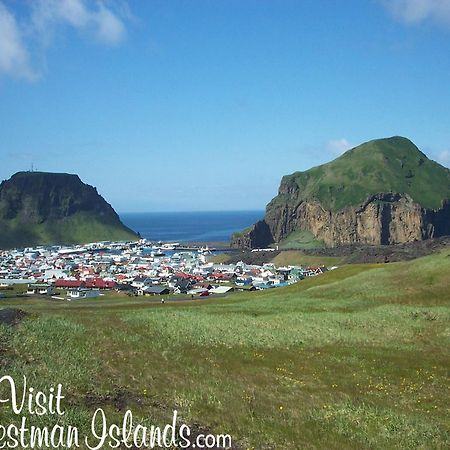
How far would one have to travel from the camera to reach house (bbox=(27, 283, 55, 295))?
407ft

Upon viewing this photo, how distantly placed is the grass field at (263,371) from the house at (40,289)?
9658cm

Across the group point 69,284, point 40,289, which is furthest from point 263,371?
point 69,284

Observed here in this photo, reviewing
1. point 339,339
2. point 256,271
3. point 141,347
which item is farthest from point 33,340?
point 256,271

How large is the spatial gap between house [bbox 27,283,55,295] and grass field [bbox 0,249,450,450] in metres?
96.6

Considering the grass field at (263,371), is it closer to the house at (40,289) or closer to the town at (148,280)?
the town at (148,280)

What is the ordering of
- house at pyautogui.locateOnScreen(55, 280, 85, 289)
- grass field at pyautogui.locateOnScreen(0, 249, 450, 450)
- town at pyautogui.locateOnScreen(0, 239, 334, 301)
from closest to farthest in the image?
grass field at pyautogui.locateOnScreen(0, 249, 450, 450)
town at pyautogui.locateOnScreen(0, 239, 334, 301)
house at pyautogui.locateOnScreen(55, 280, 85, 289)

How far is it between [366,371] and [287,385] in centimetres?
542

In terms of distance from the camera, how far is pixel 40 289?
434ft

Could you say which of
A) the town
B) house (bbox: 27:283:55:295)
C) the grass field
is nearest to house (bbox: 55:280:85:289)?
the town

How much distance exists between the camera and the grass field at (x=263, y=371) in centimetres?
1692

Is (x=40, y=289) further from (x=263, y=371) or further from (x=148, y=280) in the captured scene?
(x=263, y=371)

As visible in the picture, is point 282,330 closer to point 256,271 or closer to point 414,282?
point 414,282

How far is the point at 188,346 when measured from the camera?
2756 centimetres

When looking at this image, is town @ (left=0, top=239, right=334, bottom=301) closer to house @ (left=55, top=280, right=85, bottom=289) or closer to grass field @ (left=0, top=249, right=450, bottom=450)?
house @ (left=55, top=280, right=85, bottom=289)
